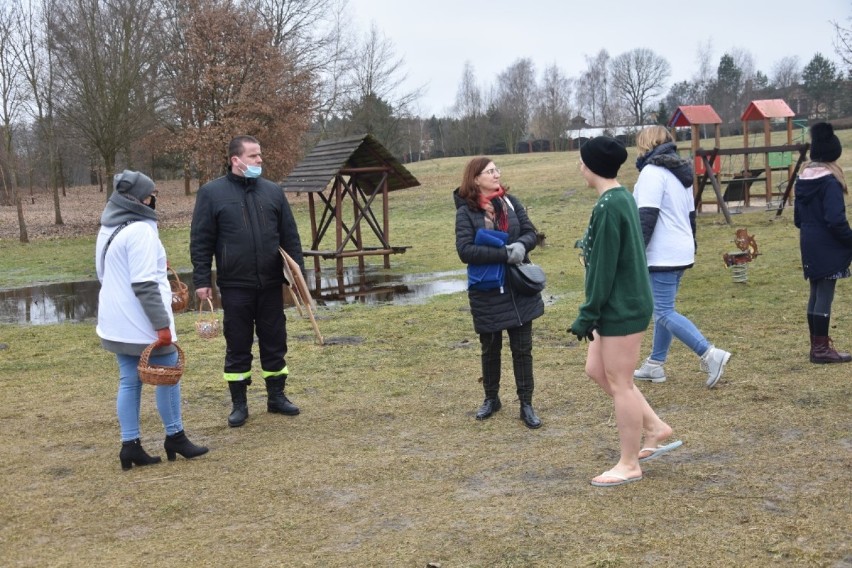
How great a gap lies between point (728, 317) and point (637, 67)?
262 feet

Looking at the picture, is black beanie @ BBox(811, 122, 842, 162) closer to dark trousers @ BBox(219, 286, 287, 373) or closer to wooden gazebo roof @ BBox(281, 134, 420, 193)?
dark trousers @ BBox(219, 286, 287, 373)

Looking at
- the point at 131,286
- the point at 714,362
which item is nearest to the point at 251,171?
the point at 131,286

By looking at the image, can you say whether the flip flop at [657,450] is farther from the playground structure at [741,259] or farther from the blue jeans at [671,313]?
the playground structure at [741,259]

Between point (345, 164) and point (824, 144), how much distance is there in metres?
10.2

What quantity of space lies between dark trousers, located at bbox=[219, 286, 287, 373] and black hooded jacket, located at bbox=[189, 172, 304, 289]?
10cm

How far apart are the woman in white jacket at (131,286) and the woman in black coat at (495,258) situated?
2.00 m

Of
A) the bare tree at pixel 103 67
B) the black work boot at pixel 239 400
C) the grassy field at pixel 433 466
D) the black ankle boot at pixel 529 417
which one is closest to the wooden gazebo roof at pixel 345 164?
the grassy field at pixel 433 466

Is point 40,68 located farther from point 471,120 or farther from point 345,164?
point 471,120

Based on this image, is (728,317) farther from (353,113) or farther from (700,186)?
(353,113)

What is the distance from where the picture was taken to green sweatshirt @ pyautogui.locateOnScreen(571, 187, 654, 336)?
4.50m

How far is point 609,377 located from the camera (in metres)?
4.64

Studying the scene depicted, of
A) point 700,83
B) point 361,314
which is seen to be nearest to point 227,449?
point 361,314

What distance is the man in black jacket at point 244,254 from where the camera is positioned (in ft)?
21.2

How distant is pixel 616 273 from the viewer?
4.59 meters
